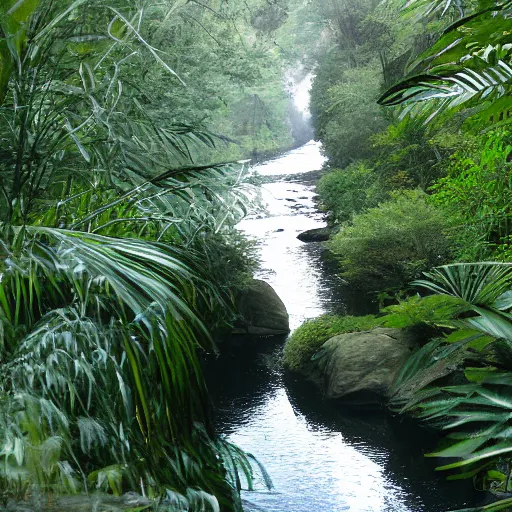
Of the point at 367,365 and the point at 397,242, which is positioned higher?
the point at 397,242

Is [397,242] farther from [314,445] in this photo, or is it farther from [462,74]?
[462,74]

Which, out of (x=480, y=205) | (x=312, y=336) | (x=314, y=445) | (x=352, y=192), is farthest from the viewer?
(x=352, y=192)

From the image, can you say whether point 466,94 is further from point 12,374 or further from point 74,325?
point 12,374

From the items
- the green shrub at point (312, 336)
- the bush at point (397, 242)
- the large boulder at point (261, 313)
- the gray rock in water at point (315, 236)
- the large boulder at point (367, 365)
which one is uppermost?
the gray rock in water at point (315, 236)

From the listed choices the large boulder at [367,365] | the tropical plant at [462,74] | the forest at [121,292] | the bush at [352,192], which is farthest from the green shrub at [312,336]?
the tropical plant at [462,74]

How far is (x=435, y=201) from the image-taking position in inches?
459

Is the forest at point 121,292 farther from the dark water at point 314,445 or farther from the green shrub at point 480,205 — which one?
the green shrub at point 480,205

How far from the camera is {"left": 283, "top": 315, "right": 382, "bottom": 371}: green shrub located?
32.7ft

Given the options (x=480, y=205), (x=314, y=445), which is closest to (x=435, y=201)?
(x=480, y=205)

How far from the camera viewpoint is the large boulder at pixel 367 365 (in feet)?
28.5

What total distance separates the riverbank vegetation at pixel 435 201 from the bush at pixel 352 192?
5cm

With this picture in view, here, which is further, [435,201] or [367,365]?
[435,201]

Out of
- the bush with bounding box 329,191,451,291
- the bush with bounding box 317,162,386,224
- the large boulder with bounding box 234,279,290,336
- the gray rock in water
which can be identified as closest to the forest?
the large boulder with bounding box 234,279,290,336

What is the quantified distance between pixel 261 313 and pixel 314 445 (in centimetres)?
401
